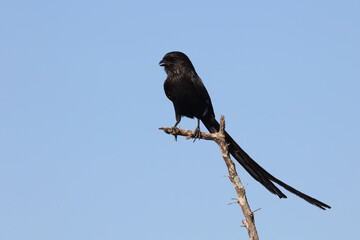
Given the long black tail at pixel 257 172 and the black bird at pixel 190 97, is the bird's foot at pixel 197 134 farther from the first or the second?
the long black tail at pixel 257 172

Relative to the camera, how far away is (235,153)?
7145 mm

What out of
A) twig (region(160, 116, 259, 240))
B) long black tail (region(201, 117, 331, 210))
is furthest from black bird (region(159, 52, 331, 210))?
twig (region(160, 116, 259, 240))

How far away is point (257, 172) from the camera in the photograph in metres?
6.81

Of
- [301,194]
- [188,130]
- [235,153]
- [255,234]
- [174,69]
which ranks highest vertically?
[174,69]

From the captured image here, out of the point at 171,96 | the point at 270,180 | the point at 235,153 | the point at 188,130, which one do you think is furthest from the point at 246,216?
the point at 171,96

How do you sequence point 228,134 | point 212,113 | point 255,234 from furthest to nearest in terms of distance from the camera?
point 212,113
point 228,134
point 255,234

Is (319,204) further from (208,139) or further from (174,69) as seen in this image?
(174,69)

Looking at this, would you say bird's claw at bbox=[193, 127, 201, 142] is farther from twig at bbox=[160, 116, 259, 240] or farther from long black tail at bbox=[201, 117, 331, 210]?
long black tail at bbox=[201, 117, 331, 210]

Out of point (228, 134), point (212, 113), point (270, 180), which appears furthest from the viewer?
point (212, 113)

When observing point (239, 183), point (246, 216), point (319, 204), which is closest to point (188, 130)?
point (239, 183)

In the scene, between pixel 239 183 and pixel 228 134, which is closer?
pixel 239 183

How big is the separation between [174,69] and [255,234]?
311 cm

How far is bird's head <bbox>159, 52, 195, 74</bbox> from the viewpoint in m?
7.32

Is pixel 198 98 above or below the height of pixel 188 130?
above
